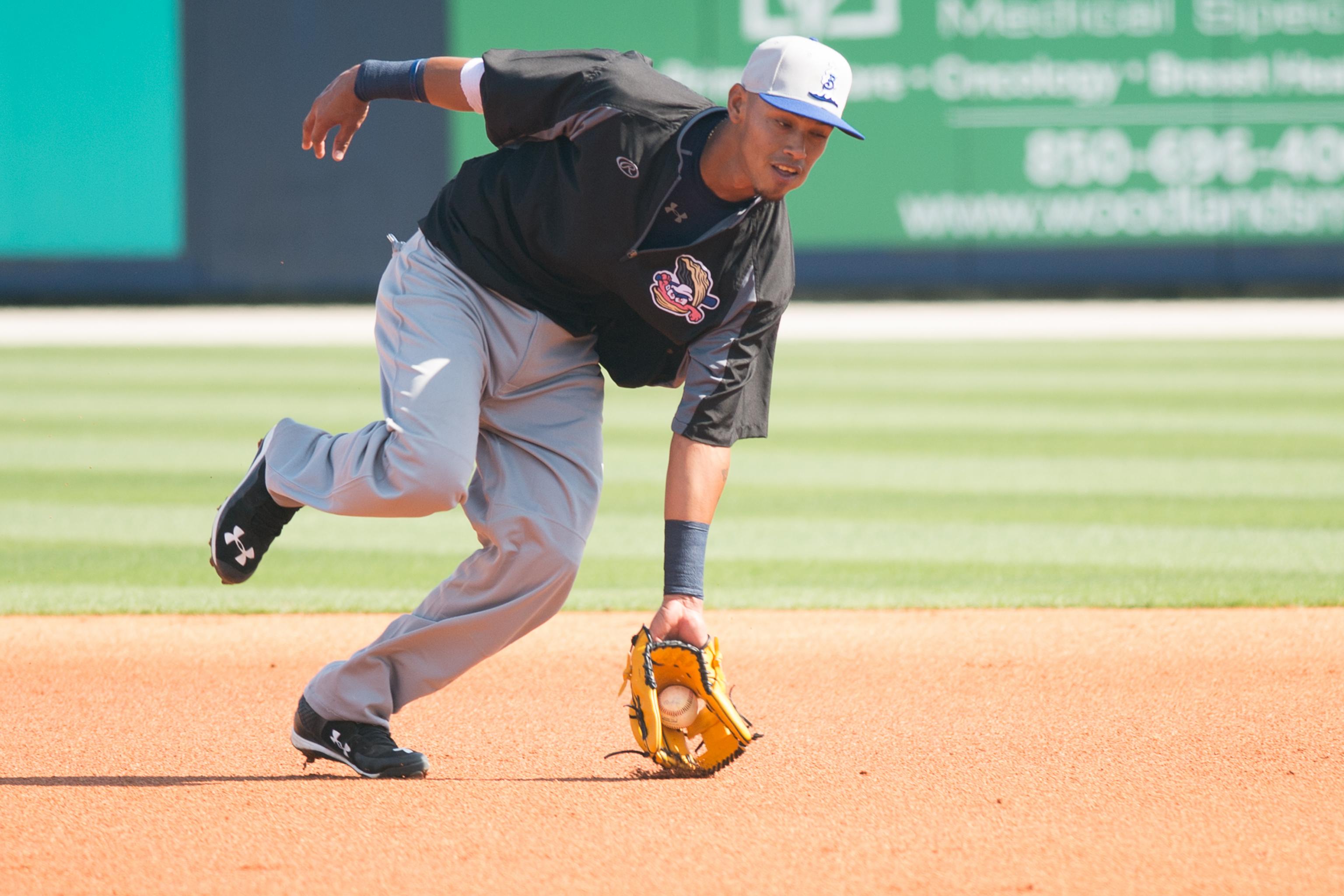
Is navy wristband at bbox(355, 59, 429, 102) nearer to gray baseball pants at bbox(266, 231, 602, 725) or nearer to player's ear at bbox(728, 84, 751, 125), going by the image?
gray baseball pants at bbox(266, 231, 602, 725)

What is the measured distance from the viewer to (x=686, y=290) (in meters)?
3.31

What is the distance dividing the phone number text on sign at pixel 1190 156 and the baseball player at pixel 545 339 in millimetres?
15501

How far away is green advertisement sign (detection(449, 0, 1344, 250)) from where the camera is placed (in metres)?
17.9

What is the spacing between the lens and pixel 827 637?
5.03 metres

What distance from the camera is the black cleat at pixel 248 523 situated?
349cm

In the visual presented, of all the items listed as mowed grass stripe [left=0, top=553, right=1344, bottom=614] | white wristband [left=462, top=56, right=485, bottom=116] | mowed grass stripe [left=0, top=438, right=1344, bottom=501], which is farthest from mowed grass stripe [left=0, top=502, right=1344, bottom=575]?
white wristband [left=462, top=56, right=485, bottom=116]

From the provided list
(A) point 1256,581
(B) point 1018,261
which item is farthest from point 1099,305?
(A) point 1256,581

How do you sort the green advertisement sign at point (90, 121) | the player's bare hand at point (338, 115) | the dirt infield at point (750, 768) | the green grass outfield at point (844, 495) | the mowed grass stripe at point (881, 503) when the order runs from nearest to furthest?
1. the dirt infield at point (750, 768)
2. the player's bare hand at point (338, 115)
3. the green grass outfield at point (844, 495)
4. the mowed grass stripe at point (881, 503)
5. the green advertisement sign at point (90, 121)

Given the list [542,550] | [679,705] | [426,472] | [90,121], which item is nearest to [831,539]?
[679,705]

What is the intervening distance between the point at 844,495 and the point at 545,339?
424cm

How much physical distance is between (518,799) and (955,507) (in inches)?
169

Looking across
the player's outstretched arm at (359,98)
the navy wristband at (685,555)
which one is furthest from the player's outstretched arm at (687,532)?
the player's outstretched arm at (359,98)

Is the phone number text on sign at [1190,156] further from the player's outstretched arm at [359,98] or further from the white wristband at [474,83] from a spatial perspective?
the white wristband at [474,83]

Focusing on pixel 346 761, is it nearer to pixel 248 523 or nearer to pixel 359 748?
pixel 359 748
